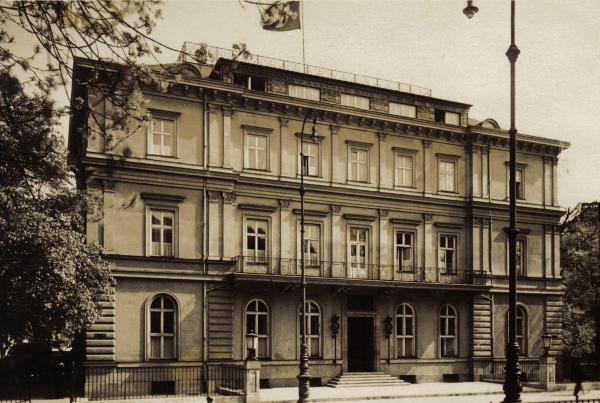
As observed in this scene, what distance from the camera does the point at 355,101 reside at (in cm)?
3362

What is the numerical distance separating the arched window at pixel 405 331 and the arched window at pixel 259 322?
6.76 m

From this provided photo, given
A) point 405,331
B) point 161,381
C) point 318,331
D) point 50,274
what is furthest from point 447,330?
point 50,274

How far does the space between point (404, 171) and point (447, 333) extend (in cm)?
825

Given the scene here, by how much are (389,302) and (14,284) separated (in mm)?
16697

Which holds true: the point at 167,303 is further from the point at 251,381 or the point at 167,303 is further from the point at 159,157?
Answer: the point at 251,381

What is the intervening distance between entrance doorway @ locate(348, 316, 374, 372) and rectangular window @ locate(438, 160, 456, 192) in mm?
7904

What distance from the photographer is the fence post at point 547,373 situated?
3031 cm

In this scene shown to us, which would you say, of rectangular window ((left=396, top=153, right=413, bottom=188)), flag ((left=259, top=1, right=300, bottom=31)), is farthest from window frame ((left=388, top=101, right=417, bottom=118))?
flag ((left=259, top=1, right=300, bottom=31))

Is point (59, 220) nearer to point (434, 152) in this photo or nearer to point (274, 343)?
point (274, 343)

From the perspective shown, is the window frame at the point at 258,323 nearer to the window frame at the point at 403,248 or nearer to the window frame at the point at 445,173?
the window frame at the point at 403,248

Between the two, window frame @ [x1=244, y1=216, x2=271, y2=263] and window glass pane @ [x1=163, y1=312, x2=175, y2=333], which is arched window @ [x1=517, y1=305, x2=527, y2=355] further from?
window glass pane @ [x1=163, y1=312, x2=175, y2=333]

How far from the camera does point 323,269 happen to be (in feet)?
102

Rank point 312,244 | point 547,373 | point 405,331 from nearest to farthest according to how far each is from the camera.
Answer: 1. point 547,373
2. point 312,244
3. point 405,331

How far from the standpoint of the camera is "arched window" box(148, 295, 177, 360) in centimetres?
2731
